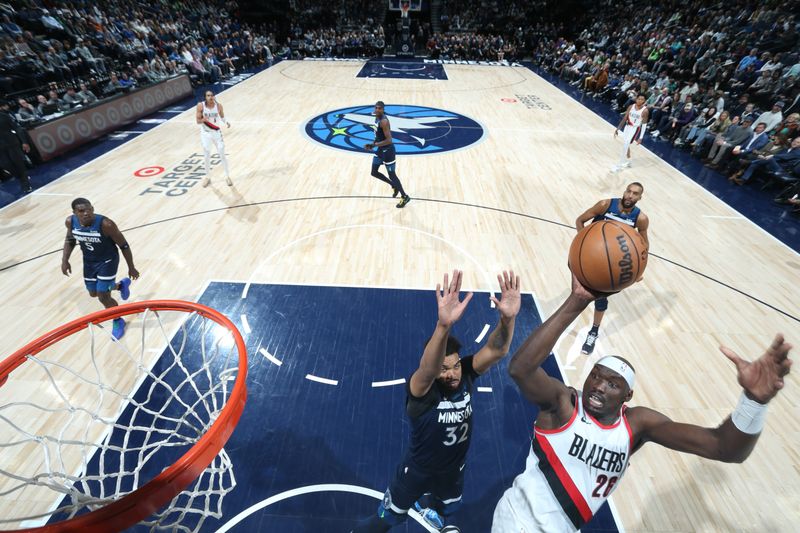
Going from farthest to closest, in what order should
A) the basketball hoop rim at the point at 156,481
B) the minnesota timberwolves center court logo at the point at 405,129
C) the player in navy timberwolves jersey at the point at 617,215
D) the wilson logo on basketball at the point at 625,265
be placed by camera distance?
the minnesota timberwolves center court logo at the point at 405,129 → the player in navy timberwolves jersey at the point at 617,215 → the wilson logo on basketball at the point at 625,265 → the basketball hoop rim at the point at 156,481

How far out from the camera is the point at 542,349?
1.93 meters

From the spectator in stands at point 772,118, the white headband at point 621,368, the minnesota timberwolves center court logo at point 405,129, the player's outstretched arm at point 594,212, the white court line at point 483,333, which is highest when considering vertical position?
the white headband at point 621,368

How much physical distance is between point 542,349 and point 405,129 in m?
11.5

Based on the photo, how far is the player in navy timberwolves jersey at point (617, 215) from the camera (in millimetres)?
4664

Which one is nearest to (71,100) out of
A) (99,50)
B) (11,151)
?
(11,151)

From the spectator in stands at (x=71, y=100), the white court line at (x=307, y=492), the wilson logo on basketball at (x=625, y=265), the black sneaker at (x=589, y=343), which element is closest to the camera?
the wilson logo on basketball at (x=625, y=265)

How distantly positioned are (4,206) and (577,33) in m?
31.2

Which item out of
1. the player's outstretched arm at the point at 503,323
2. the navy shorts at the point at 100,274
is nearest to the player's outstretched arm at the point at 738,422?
the player's outstretched arm at the point at 503,323

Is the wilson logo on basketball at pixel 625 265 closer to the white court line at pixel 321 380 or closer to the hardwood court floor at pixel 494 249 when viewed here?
Answer: the hardwood court floor at pixel 494 249

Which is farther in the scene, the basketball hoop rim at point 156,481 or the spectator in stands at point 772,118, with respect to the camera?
the spectator in stands at point 772,118

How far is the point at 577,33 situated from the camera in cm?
2736

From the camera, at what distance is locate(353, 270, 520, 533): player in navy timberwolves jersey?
2121mm

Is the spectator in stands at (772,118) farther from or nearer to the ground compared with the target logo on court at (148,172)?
→ farther from the ground

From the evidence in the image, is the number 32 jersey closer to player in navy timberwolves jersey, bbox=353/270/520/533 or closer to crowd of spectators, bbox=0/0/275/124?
player in navy timberwolves jersey, bbox=353/270/520/533
